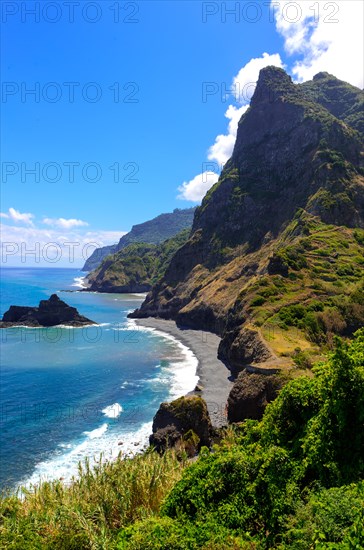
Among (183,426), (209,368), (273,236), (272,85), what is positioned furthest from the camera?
(272,85)

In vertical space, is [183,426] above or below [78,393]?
above

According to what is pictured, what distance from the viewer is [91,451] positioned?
4281 centimetres

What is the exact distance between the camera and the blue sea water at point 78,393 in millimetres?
42219

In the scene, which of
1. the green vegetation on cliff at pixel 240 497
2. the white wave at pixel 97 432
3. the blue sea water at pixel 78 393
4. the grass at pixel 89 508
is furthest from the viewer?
the white wave at pixel 97 432

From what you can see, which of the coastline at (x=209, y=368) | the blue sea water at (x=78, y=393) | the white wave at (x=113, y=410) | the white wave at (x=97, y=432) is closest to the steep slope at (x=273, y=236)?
the coastline at (x=209, y=368)

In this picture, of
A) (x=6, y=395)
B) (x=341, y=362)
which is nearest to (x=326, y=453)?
(x=341, y=362)

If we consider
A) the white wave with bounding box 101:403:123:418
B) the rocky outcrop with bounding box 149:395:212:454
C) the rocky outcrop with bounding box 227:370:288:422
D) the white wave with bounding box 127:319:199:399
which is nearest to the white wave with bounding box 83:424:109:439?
the white wave with bounding box 101:403:123:418

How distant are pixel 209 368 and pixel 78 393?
990 inches

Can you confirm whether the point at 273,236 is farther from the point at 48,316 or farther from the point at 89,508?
the point at 89,508

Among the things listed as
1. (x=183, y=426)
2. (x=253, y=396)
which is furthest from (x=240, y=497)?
(x=253, y=396)

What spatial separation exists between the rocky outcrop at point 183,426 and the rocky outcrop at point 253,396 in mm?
5317

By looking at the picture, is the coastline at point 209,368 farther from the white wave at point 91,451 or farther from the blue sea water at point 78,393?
the white wave at point 91,451

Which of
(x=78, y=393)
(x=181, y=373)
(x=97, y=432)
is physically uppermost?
(x=181, y=373)

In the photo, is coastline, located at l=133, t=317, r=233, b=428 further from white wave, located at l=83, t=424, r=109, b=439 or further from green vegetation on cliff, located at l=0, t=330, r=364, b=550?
green vegetation on cliff, located at l=0, t=330, r=364, b=550
